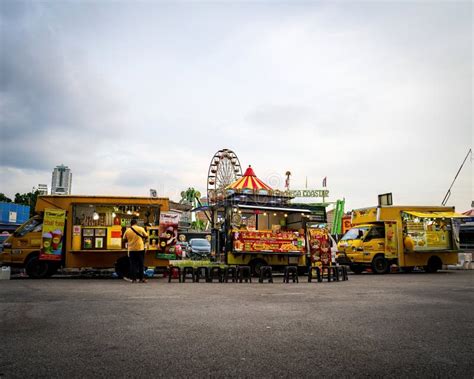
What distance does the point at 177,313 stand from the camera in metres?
5.95

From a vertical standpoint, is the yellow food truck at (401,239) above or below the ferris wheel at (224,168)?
below

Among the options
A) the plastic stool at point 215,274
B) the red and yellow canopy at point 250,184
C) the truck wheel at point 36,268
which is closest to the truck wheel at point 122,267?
the truck wheel at point 36,268

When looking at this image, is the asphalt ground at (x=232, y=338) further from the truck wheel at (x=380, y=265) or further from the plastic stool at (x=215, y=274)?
the truck wheel at (x=380, y=265)

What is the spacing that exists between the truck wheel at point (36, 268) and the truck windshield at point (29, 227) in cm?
95

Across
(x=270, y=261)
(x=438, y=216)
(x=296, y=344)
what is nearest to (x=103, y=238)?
(x=270, y=261)

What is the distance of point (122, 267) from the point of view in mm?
13891

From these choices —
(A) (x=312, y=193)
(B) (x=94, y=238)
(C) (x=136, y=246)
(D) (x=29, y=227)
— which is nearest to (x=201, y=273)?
(C) (x=136, y=246)

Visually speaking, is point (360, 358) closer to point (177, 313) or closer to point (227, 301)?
point (177, 313)

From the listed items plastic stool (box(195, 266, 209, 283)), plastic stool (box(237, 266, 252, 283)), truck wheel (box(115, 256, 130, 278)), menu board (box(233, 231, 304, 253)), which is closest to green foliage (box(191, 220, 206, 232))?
menu board (box(233, 231, 304, 253))

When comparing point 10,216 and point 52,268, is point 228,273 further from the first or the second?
point 10,216

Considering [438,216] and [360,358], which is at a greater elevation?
[438,216]

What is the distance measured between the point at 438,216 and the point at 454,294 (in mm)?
9981

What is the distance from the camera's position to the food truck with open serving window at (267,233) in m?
14.9

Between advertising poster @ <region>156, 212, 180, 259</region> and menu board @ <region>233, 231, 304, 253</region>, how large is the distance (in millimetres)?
2499
